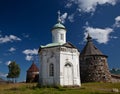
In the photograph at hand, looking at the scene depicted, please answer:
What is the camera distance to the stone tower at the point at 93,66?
45938mm

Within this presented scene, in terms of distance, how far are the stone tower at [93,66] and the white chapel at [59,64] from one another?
14.4 metres

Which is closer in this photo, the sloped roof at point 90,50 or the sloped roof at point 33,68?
the sloped roof at point 90,50

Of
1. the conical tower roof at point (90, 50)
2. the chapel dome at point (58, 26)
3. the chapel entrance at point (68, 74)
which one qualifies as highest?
the chapel dome at point (58, 26)

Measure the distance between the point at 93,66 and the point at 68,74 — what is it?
1642 cm

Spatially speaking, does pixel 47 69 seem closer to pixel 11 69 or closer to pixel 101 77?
pixel 101 77

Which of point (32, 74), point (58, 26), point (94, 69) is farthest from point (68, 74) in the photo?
point (32, 74)

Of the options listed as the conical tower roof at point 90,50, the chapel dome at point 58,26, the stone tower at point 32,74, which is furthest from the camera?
the stone tower at point 32,74

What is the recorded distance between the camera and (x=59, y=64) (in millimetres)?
30672

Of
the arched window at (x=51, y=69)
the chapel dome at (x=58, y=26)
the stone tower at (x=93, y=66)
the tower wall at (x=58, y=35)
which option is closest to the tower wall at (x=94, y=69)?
the stone tower at (x=93, y=66)

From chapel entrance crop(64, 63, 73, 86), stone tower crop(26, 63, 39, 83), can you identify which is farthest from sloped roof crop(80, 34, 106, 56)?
chapel entrance crop(64, 63, 73, 86)

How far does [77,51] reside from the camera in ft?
109

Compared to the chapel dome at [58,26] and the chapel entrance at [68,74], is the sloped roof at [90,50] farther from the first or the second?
the chapel entrance at [68,74]

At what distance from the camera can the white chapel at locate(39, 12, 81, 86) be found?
30.7 m

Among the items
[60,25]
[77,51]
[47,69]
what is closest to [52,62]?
[47,69]
